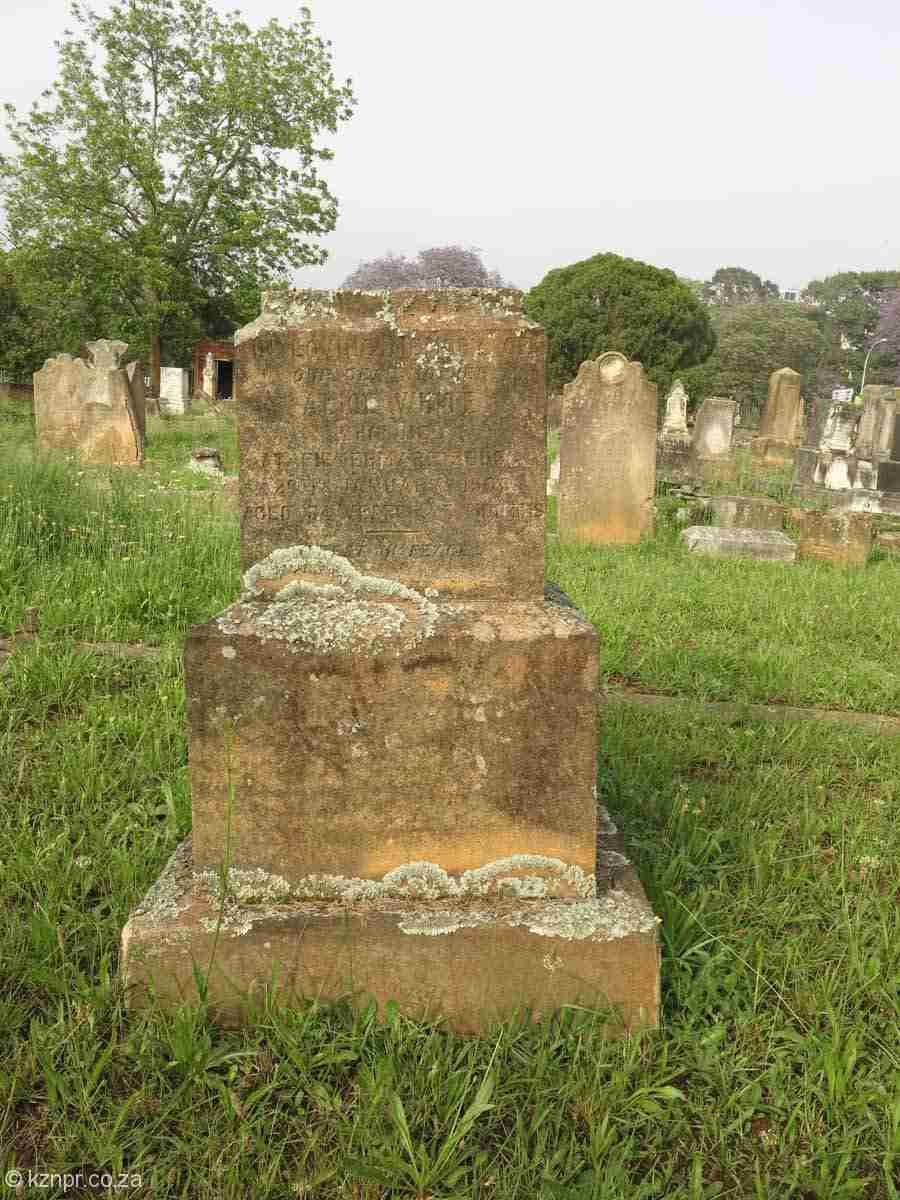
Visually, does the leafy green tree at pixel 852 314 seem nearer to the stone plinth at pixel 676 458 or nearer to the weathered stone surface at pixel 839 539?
the stone plinth at pixel 676 458

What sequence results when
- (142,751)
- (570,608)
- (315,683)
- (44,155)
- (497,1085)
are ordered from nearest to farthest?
(497,1085)
(315,683)
(570,608)
(142,751)
(44,155)

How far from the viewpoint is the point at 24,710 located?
10.2 feet

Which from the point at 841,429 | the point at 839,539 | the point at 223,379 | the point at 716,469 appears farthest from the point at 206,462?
the point at 223,379

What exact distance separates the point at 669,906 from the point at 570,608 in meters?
0.79

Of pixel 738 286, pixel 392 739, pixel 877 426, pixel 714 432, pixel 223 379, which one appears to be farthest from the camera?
pixel 738 286

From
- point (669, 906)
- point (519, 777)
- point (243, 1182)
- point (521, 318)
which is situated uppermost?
point (521, 318)

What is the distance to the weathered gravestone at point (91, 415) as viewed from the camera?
11.9 m

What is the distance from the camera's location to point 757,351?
3709 cm

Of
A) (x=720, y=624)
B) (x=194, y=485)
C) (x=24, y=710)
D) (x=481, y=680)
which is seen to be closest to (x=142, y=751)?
(x=24, y=710)

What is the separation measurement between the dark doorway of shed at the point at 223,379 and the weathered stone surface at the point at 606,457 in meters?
28.1

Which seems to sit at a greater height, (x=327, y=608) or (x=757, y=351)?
(x=757, y=351)

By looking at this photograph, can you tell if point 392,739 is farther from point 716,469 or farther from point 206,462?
point 716,469

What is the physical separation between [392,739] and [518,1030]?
2.19ft

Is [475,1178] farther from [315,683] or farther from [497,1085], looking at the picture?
[315,683]
